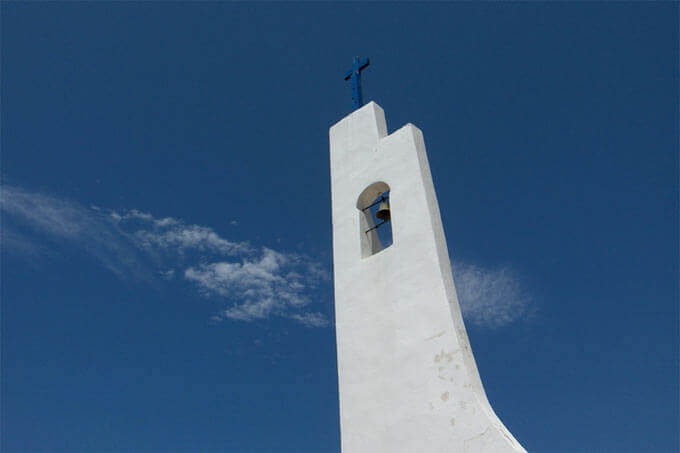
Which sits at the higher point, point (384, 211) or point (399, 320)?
point (384, 211)

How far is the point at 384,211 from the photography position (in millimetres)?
8703

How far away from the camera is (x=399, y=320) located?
24.0 feet

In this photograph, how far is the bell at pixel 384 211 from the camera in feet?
28.6

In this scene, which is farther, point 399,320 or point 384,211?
point 384,211

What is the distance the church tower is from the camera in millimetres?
6367

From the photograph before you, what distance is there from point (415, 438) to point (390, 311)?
5.23 feet

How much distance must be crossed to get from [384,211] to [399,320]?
1.98 metres

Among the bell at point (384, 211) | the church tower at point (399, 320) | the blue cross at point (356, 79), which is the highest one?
the blue cross at point (356, 79)

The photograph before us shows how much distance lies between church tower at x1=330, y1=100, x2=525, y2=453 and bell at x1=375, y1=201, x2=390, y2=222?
0.02 m

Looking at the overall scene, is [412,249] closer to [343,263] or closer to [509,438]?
[343,263]

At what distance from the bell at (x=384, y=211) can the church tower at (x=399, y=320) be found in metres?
0.02

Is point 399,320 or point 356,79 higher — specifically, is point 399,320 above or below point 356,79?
below

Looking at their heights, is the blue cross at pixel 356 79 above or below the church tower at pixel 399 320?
above

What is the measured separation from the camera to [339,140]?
9.89 m
